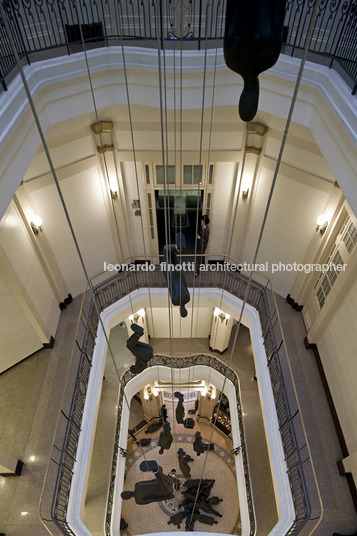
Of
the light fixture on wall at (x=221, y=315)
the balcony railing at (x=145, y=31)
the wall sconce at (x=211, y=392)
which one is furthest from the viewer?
the wall sconce at (x=211, y=392)

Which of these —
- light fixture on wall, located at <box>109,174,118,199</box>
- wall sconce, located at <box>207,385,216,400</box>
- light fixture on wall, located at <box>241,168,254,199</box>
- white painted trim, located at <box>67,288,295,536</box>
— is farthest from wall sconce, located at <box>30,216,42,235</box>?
wall sconce, located at <box>207,385,216,400</box>

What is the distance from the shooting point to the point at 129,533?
26.7ft

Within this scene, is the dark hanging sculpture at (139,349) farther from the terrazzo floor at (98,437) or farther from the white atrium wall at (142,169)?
the terrazzo floor at (98,437)

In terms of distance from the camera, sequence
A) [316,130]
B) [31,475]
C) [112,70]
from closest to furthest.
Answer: [316,130]
[112,70]
[31,475]

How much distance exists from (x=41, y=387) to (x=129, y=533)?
15.3 ft

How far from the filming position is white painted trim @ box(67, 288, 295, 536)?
5.06 meters

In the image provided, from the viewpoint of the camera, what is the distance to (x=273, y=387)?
20.1 ft

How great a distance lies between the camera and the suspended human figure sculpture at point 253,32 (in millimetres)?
1196

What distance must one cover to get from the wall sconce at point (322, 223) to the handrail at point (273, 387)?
147 centimetres

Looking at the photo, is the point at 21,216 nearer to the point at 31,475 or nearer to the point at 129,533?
the point at 31,475

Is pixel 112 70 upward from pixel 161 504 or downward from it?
upward

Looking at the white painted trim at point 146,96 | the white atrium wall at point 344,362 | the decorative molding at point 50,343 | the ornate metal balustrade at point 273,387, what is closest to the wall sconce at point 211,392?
the ornate metal balustrade at point 273,387

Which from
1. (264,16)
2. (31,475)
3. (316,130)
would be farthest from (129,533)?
(264,16)

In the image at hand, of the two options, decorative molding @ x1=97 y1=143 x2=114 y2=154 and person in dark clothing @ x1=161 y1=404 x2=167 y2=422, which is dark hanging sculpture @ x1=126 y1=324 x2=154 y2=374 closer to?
decorative molding @ x1=97 y1=143 x2=114 y2=154
